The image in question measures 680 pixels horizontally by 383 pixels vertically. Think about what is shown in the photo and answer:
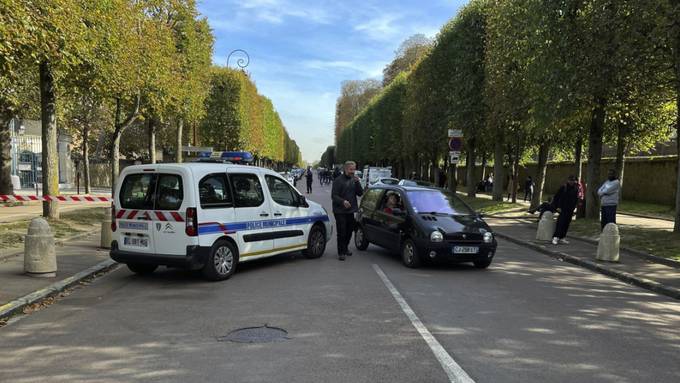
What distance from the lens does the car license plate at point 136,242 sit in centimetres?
811

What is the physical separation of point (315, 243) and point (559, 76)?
31.2 feet

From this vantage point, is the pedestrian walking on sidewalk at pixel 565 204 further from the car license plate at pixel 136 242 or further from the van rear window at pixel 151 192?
the car license plate at pixel 136 242

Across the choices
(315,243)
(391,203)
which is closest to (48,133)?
(315,243)

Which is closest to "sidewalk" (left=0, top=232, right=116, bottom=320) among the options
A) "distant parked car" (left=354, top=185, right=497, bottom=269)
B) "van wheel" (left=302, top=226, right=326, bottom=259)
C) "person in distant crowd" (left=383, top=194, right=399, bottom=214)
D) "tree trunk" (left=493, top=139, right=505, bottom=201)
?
"van wheel" (left=302, top=226, right=326, bottom=259)

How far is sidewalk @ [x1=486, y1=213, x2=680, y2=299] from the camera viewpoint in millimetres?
8750

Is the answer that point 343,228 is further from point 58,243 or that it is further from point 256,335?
point 58,243

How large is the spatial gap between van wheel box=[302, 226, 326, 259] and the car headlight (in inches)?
97.8

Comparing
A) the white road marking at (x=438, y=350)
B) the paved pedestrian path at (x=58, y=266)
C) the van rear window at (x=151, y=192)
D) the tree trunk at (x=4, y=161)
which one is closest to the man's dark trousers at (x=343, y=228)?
the white road marking at (x=438, y=350)

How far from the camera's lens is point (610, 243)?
424 inches

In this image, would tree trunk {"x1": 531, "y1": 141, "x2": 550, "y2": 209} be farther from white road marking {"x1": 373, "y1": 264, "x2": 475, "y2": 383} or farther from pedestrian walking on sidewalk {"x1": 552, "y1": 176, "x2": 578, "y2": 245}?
white road marking {"x1": 373, "y1": 264, "x2": 475, "y2": 383}

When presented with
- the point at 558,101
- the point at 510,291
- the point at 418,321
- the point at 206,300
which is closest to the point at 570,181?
the point at 558,101

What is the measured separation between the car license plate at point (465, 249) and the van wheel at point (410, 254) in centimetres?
67

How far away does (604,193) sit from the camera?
13.0 m

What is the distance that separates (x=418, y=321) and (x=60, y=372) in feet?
12.0
